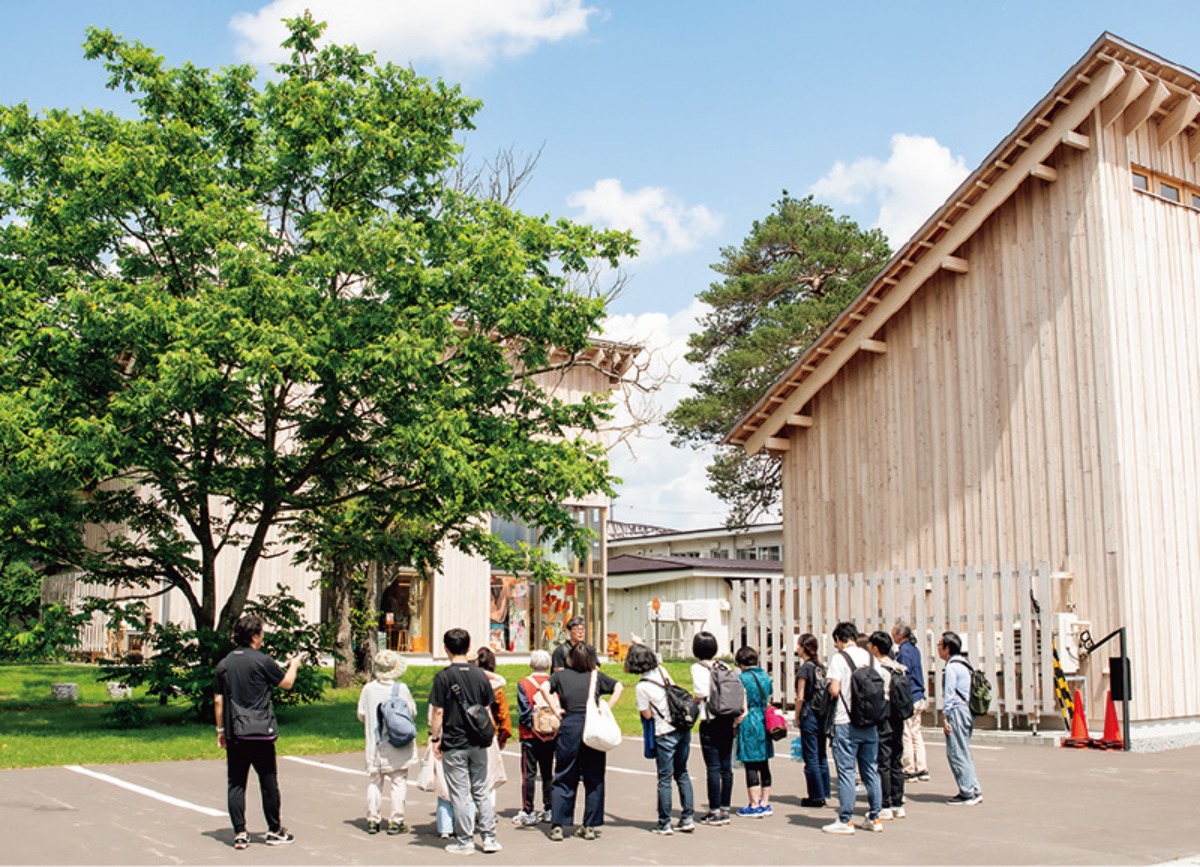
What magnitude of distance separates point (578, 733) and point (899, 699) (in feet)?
9.39

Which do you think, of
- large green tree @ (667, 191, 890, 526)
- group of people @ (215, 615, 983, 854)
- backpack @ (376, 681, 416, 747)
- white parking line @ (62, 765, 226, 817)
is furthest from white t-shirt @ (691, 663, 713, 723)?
large green tree @ (667, 191, 890, 526)

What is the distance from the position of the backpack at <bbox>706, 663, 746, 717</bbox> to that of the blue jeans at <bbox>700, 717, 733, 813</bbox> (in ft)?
0.28

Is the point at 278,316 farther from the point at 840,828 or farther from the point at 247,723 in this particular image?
the point at 840,828

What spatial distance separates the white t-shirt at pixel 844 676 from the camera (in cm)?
1014

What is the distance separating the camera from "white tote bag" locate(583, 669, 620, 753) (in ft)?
31.2

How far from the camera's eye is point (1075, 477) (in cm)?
1725

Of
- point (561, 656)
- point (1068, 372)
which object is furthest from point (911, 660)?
point (1068, 372)

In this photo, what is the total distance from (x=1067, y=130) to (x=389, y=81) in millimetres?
10214

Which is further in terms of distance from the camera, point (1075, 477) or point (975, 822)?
point (1075, 477)

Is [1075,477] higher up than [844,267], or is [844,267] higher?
[844,267]

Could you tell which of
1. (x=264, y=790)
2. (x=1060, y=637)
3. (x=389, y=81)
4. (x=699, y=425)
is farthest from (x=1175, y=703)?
(x=699, y=425)

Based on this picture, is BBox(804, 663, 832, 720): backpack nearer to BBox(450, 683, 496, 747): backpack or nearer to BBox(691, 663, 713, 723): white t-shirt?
BBox(691, 663, 713, 723): white t-shirt

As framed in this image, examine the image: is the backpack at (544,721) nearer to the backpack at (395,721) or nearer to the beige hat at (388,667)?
the backpack at (395,721)

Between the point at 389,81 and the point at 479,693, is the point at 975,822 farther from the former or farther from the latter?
the point at 389,81
